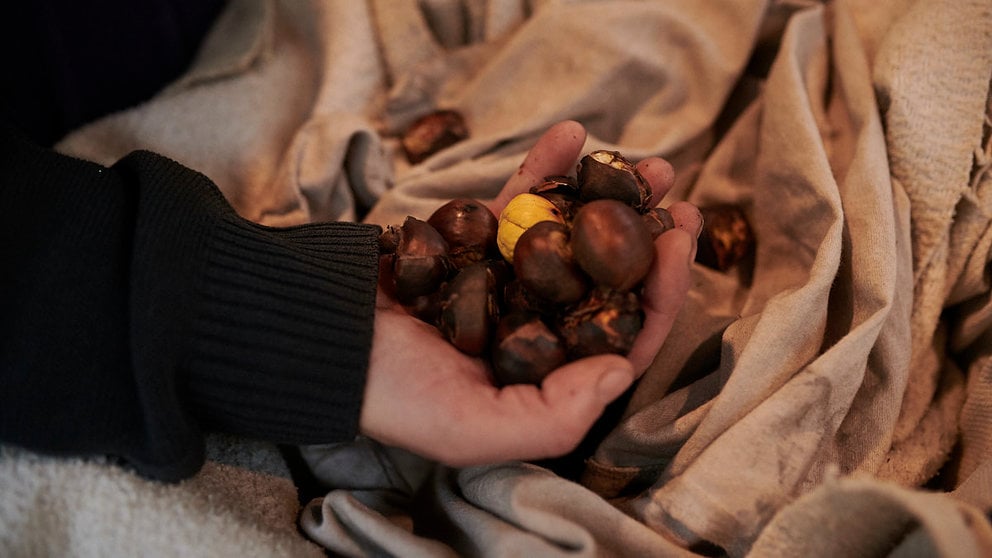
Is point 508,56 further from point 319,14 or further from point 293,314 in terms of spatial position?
point 293,314

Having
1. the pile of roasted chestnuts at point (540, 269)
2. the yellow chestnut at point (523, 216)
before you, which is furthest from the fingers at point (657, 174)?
the yellow chestnut at point (523, 216)

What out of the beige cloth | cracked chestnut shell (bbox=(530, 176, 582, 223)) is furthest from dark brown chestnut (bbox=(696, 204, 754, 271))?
cracked chestnut shell (bbox=(530, 176, 582, 223))

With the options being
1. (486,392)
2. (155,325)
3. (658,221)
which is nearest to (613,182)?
(658,221)

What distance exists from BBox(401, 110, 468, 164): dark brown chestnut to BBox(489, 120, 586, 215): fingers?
0.30 meters

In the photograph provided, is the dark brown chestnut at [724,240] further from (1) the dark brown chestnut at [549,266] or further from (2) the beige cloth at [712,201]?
(1) the dark brown chestnut at [549,266]

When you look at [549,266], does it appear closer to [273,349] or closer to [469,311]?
[469,311]

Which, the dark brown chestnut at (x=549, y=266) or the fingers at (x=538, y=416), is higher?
the dark brown chestnut at (x=549, y=266)

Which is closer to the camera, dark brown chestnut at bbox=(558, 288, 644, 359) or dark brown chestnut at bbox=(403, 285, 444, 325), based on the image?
dark brown chestnut at bbox=(558, 288, 644, 359)

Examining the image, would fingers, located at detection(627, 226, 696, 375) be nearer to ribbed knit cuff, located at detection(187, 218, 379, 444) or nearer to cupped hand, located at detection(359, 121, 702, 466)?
cupped hand, located at detection(359, 121, 702, 466)

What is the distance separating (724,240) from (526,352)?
471 mm

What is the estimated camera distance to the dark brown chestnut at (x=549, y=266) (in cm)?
75

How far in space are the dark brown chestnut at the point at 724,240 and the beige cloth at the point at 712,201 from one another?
1.0 inches

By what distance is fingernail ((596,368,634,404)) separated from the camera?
694mm

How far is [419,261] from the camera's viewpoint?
2.71ft
